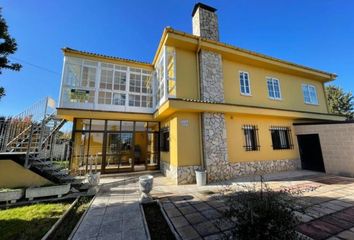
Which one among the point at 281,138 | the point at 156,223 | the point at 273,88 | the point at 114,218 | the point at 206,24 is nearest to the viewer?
the point at 156,223

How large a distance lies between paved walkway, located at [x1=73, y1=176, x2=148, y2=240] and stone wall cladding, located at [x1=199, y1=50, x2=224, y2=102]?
6.12 m

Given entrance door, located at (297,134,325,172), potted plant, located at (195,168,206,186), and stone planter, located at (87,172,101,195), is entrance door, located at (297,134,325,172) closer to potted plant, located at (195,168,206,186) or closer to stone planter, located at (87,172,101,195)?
potted plant, located at (195,168,206,186)

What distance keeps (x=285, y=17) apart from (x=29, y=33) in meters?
15.9

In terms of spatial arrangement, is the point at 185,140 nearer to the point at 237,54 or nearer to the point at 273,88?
the point at 237,54

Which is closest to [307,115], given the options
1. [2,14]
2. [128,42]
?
[128,42]

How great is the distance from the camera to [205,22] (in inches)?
389

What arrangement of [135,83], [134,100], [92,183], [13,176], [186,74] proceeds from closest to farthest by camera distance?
[92,183] < [13,176] < [186,74] < [134,100] < [135,83]

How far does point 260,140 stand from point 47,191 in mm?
11029

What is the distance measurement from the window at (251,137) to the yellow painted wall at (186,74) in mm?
3933

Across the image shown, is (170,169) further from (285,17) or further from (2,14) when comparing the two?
(285,17)

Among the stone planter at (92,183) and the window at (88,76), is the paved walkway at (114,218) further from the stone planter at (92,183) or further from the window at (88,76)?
the window at (88,76)

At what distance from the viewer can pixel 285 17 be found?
10.0 metres

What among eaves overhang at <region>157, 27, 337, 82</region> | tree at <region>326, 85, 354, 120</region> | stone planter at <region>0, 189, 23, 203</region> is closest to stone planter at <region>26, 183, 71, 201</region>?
stone planter at <region>0, 189, 23, 203</region>

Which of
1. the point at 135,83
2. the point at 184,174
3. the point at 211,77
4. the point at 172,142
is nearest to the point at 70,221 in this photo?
the point at 184,174
